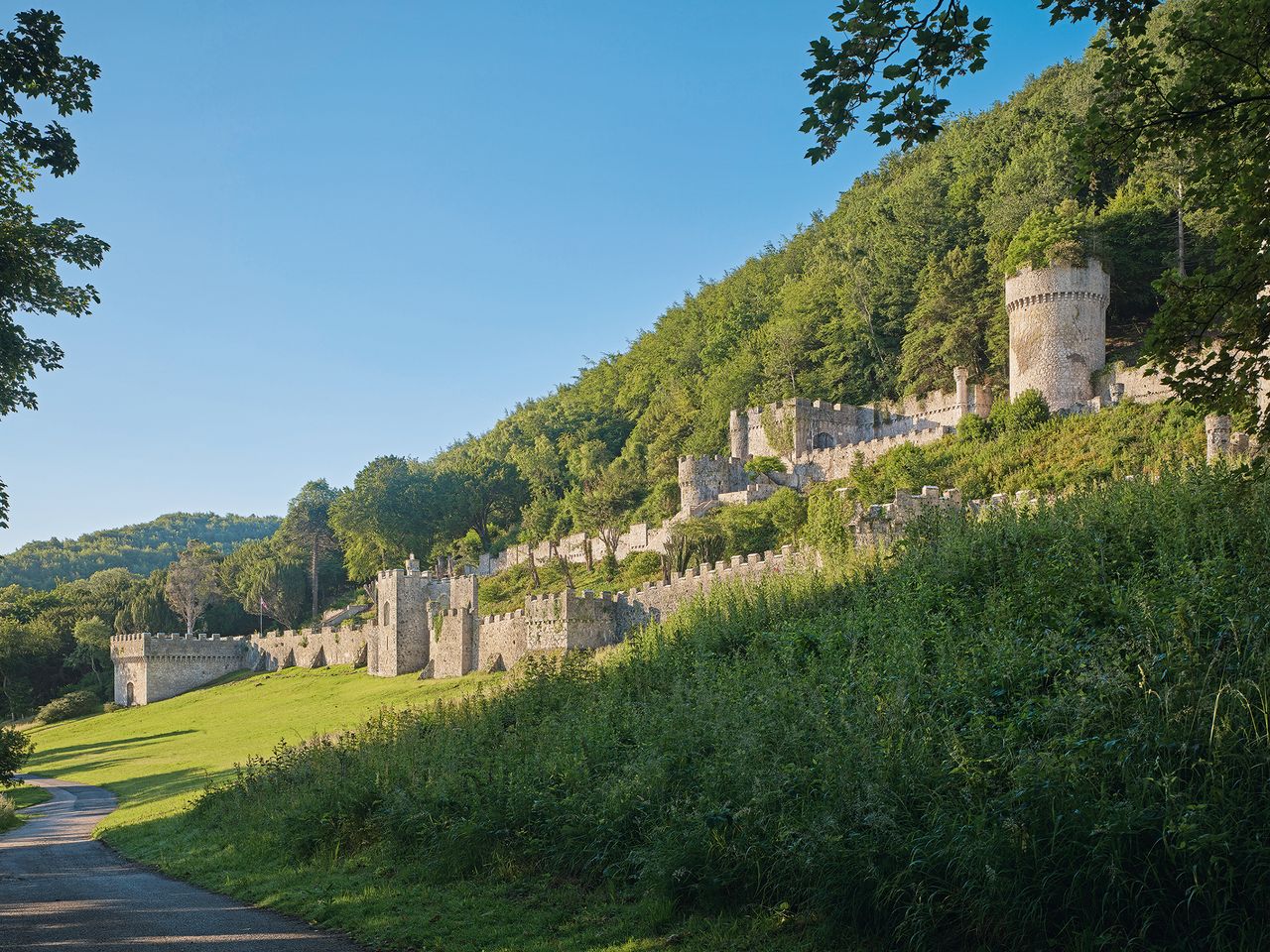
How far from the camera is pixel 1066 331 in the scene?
4269 centimetres

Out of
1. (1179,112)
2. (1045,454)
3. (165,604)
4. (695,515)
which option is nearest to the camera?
(1179,112)

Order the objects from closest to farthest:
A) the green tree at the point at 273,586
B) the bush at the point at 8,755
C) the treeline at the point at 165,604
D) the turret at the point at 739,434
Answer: the bush at the point at 8,755, the turret at the point at 739,434, the treeline at the point at 165,604, the green tree at the point at 273,586

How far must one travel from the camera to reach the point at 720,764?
10133mm

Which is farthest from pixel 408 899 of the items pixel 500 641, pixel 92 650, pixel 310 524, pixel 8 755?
pixel 310 524

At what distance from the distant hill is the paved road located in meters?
90.6

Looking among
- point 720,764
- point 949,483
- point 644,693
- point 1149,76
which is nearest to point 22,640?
point 949,483

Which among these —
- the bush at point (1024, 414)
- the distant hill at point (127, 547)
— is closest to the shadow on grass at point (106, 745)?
the bush at point (1024, 414)

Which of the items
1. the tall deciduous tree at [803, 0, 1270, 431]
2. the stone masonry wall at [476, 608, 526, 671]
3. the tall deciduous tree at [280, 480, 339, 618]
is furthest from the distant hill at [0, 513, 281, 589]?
the tall deciduous tree at [803, 0, 1270, 431]

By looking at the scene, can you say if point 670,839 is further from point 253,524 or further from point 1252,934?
point 253,524

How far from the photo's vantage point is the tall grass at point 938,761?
694 cm

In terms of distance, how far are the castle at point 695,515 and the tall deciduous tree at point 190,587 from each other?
11.1 meters

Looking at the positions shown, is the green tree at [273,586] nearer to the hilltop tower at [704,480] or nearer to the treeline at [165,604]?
the treeline at [165,604]

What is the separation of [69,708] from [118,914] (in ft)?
188

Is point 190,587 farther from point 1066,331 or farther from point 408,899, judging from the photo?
point 408,899
